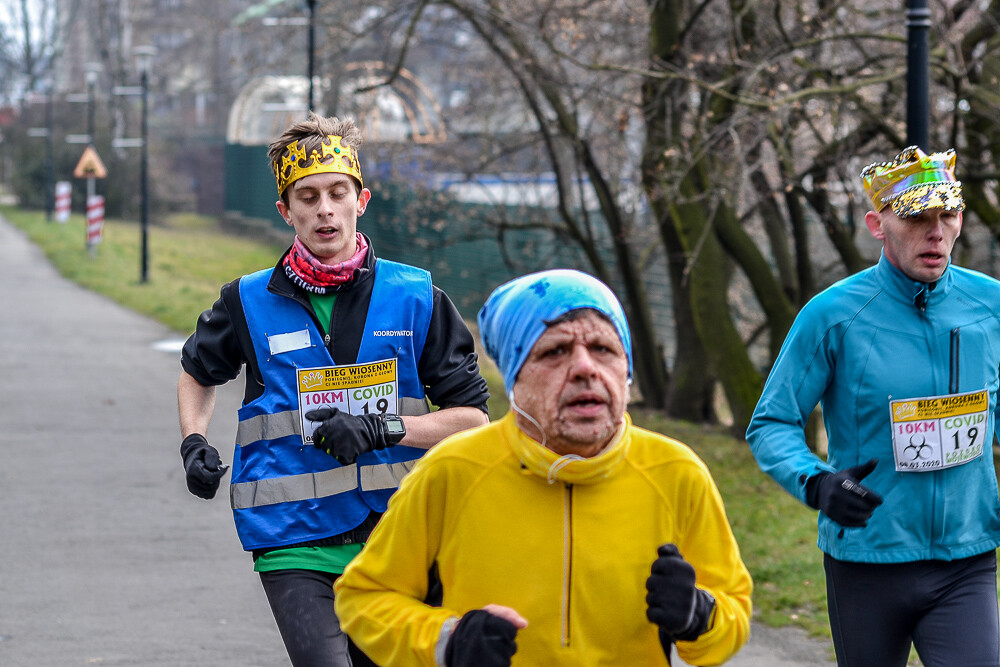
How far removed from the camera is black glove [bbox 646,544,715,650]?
232cm

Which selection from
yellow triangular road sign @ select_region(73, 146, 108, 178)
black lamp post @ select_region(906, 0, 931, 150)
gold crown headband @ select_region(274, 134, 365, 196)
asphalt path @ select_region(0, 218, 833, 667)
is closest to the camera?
gold crown headband @ select_region(274, 134, 365, 196)

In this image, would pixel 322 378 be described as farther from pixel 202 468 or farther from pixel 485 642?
pixel 485 642

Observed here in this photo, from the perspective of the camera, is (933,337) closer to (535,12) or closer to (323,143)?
(323,143)

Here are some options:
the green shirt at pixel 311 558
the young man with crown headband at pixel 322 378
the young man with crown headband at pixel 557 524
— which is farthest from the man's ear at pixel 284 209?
the young man with crown headband at pixel 557 524

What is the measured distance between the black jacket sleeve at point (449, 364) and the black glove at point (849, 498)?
3.36 ft

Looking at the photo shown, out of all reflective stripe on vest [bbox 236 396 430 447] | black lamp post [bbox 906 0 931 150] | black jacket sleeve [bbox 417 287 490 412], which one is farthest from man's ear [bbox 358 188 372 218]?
Answer: black lamp post [bbox 906 0 931 150]

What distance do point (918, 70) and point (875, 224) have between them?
386 centimetres

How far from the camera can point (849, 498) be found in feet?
10.9

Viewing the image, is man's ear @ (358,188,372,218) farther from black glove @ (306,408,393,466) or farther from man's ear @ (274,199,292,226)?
black glove @ (306,408,393,466)

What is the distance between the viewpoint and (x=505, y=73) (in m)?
15.5

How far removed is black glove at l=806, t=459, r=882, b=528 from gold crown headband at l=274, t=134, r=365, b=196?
1550 mm

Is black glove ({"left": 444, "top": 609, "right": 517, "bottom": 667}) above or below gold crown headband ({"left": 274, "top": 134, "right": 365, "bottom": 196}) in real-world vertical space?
below

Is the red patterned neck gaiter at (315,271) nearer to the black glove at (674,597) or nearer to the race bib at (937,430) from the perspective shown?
the race bib at (937,430)

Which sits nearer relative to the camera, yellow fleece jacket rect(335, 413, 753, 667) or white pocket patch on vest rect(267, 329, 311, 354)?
yellow fleece jacket rect(335, 413, 753, 667)
